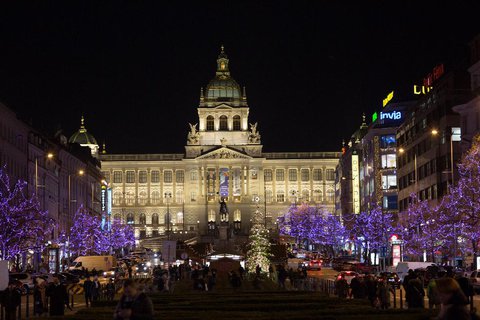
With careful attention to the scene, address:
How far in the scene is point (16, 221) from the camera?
83.2m

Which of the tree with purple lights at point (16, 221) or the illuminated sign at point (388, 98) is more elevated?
the illuminated sign at point (388, 98)

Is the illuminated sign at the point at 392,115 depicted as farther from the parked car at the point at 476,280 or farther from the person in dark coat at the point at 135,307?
the person in dark coat at the point at 135,307

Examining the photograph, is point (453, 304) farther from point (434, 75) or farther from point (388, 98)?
point (388, 98)

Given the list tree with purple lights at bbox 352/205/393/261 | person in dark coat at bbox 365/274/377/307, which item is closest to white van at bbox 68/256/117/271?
tree with purple lights at bbox 352/205/393/261

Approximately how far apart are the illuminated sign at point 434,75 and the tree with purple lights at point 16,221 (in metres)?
41.1

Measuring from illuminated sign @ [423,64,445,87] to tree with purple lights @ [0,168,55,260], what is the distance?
41.1m

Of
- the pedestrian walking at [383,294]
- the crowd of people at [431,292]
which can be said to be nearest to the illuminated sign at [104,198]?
the crowd of people at [431,292]

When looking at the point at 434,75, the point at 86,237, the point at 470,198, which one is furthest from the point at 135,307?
the point at 86,237

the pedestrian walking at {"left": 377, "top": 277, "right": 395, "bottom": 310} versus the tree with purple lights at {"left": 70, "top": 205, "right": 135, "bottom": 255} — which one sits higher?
the tree with purple lights at {"left": 70, "top": 205, "right": 135, "bottom": 255}

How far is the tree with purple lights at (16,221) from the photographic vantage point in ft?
266

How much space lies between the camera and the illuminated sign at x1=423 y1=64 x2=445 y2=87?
113 meters

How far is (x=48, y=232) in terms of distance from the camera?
4491 inches

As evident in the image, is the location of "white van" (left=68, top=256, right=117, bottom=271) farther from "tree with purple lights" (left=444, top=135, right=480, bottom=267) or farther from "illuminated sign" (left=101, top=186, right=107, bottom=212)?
"illuminated sign" (left=101, top=186, right=107, bottom=212)

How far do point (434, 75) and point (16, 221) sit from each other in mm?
50504
